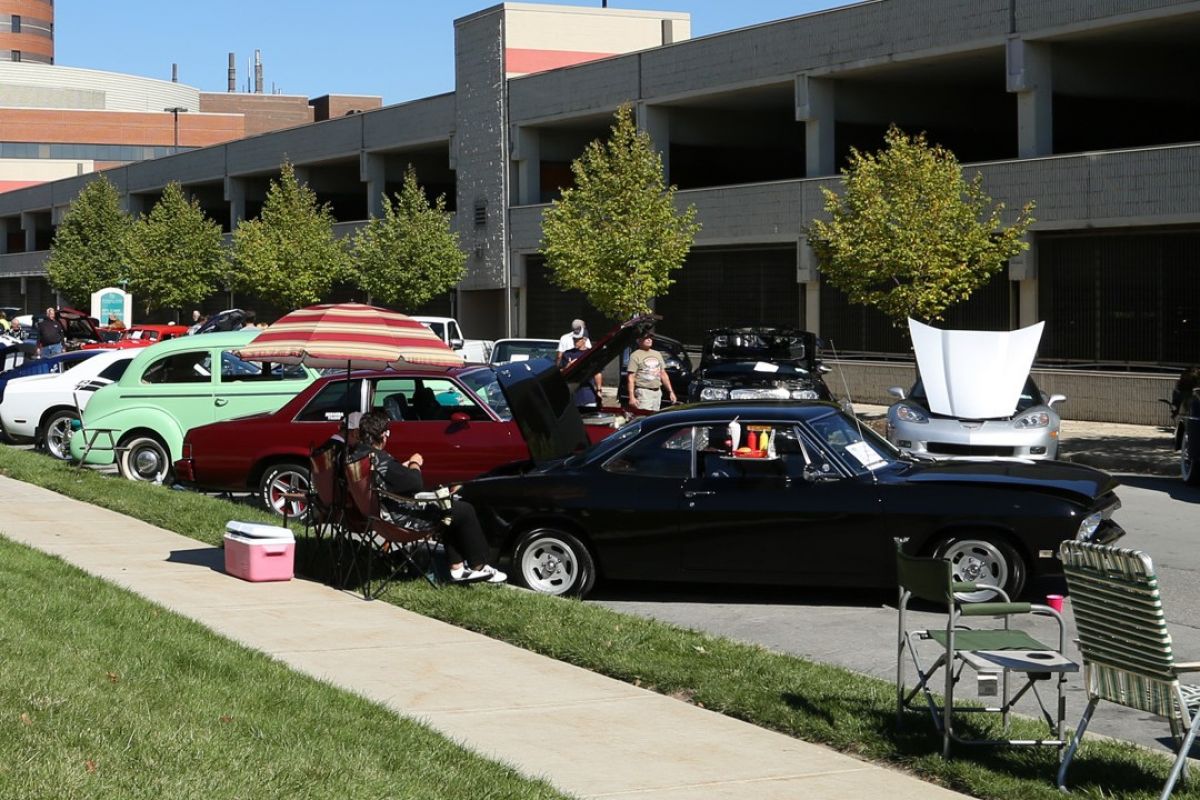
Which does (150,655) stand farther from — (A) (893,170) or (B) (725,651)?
(A) (893,170)

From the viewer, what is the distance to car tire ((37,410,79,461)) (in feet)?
75.5

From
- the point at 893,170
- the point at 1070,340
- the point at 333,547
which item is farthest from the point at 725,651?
the point at 1070,340

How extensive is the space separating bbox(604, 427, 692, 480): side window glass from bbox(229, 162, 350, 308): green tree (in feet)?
124

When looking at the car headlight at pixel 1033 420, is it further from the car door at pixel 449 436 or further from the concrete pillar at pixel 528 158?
the concrete pillar at pixel 528 158

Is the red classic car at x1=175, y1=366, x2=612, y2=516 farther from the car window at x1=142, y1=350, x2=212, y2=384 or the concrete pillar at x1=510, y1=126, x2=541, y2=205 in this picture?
the concrete pillar at x1=510, y1=126, x2=541, y2=205

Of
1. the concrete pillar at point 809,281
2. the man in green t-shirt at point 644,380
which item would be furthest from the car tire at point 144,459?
the concrete pillar at point 809,281

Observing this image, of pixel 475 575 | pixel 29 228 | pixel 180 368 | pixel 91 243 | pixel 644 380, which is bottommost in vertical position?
pixel 475 575

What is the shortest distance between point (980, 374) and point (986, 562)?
808 centimetres

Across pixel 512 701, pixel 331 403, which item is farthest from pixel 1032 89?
pixel 512 701

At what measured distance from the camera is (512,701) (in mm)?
8406

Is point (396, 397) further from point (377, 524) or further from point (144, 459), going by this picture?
point (144, 459)

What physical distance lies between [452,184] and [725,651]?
1861 inches

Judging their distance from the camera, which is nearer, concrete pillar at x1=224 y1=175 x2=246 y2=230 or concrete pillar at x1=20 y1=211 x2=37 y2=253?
concrete pillar at x1=224 y1=175 x2=246 y2=230

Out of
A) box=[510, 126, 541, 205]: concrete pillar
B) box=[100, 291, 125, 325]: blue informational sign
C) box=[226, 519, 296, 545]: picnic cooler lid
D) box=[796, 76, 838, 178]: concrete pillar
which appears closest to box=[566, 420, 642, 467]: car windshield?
box=[226, 519, 296, 545]: picnic cooler lid
